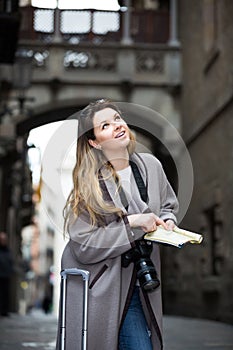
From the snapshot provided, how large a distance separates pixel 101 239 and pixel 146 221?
7.0 inches

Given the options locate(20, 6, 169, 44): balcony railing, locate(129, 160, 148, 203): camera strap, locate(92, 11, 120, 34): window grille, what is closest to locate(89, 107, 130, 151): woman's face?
locate(129, 160, 148, 203): camera strap

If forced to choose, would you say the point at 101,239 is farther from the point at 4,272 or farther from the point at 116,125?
the point at 4,272

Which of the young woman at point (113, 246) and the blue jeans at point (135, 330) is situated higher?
the young woman at point (113, 246)

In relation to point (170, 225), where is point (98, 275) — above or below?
below

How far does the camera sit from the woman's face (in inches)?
108

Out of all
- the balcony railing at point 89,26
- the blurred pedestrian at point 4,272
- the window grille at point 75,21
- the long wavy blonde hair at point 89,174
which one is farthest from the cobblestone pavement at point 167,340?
the window grille at point 75,21

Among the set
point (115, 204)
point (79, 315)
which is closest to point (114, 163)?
point (115, 204)

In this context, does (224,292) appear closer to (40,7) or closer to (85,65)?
(85,65)

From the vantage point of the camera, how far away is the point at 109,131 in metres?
2.76

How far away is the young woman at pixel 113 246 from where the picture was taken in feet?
8.60

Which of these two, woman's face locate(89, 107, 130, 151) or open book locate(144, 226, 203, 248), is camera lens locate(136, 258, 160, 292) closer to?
open book locate(144, 226, 203, 248)

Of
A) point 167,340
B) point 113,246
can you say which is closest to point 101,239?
point 113,246

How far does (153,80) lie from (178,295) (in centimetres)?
488

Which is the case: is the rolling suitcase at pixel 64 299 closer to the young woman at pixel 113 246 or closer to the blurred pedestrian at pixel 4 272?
the young woman at pixel 113 246
